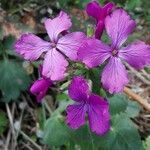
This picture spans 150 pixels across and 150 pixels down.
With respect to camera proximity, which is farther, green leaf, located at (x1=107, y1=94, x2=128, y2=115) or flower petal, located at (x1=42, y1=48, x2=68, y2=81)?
green leaf, located at (x1=107, y1=94, x2=128, y2=115)

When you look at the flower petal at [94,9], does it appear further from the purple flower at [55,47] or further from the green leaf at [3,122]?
the green leaf at [3,122]

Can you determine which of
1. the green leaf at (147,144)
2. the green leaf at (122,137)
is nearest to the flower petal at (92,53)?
the green leaf at (122,137)

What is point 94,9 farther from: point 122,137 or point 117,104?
point 122,137

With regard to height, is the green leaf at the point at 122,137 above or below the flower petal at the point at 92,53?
below

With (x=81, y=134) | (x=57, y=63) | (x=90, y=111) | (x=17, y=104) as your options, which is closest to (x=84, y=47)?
(x=57, y=63)

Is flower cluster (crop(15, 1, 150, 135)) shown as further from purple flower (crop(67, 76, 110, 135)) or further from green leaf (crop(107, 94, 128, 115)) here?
green leaf (crop(107, 94, 128, 115))

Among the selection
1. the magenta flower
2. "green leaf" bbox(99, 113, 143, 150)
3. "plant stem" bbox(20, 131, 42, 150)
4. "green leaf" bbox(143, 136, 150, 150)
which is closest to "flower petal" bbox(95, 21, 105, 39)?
the magenta flower
